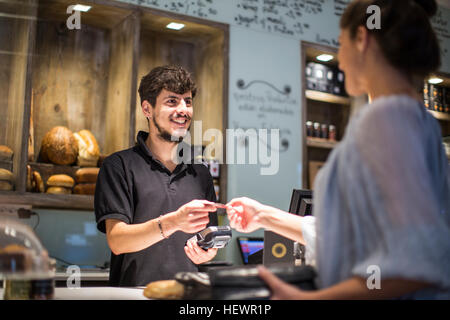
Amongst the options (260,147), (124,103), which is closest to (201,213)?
(124,103)

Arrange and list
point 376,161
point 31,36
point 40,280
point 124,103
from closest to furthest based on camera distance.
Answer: point 376,161
point 40,280
point 31,36
point 124,103

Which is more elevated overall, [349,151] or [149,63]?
[149,63]

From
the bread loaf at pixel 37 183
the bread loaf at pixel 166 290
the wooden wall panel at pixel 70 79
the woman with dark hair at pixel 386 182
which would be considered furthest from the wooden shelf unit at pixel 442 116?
the bread loaf at pixel 166 290

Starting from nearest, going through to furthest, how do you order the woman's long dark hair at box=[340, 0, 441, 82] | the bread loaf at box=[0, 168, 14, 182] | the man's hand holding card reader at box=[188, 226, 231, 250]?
1. the woman's long dark hair at box=[340, 0, 441, 82]
2. the man's hand holding card reader at box=[188, 226, 231, 250]
3. the bread loaf at box=[0, 168, 14, 182]

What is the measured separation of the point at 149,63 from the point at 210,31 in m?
0.55

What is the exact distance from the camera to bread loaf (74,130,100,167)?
320 cm

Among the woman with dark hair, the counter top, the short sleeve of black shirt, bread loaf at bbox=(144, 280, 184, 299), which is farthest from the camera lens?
the short sleeve of black shirt

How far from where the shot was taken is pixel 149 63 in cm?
390

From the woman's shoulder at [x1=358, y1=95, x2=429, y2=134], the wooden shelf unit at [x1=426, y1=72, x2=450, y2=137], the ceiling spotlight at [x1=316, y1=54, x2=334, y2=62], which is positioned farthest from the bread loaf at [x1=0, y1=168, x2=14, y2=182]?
the wooden shelf unit at [x1=426, y1=72, x2=450, y2=137]

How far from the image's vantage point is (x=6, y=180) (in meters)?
2.86

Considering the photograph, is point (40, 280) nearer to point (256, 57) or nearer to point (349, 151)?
point (349, 151)

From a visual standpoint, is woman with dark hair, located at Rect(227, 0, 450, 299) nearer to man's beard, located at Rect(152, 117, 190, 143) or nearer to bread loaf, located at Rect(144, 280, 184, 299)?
bread loaf, located at Rect(144, 280, 184, 299)

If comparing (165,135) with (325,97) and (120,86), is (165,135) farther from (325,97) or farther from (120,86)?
(325,97)

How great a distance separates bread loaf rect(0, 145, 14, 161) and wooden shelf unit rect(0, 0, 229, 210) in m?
0.03
